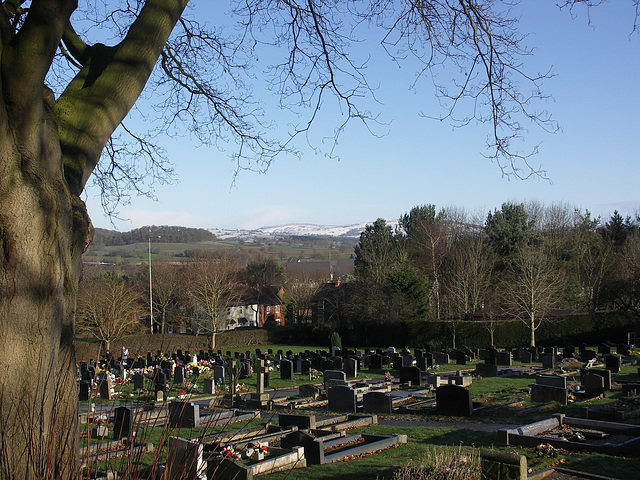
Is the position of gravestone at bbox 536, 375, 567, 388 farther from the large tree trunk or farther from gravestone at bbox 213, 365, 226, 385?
the large tree trunk

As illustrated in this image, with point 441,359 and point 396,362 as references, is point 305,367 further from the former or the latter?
point 441,359

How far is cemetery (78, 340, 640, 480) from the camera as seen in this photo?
379cm

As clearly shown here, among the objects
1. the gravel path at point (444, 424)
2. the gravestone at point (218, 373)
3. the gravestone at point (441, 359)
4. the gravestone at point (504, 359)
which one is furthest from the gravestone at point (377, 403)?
the gravestone at point (441, 359)

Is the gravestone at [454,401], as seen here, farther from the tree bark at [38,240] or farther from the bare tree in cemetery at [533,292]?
the bare tree in cemetery at [533,292]

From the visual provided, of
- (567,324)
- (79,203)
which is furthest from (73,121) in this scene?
(567,324)

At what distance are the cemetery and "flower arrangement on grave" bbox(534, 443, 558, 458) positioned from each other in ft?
0.28

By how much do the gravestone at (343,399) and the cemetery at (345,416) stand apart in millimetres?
30

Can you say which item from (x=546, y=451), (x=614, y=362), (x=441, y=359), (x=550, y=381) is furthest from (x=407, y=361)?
(x=546, y=451)

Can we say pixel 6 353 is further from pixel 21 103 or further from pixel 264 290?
pixel 264 290

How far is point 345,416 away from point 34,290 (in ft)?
39.3

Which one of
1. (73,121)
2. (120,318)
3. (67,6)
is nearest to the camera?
(67,6)

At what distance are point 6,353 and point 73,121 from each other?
1.68 meters

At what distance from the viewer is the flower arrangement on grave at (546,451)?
9.14m

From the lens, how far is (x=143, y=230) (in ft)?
422
